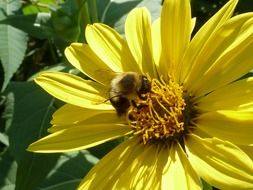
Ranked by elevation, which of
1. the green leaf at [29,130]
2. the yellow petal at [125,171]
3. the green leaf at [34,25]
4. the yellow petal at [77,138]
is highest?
the green leaf at [34,25]

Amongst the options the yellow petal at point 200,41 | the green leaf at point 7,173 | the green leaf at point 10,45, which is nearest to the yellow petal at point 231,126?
the yellow petal at point 200,41

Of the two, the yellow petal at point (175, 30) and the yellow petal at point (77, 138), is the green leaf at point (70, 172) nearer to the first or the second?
the yellow petal at point (77, 138)

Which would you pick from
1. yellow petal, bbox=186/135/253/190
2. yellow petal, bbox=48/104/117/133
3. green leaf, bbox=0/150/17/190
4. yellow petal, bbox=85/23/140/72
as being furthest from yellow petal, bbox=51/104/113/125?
green leaf, bbox=0/150/17/190

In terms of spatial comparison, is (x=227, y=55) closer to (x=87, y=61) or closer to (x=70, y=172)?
(x=87, y=61)

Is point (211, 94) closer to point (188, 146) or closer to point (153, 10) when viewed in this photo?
point (188, 146)

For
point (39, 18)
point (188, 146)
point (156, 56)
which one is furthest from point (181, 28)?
point (39, 18)
